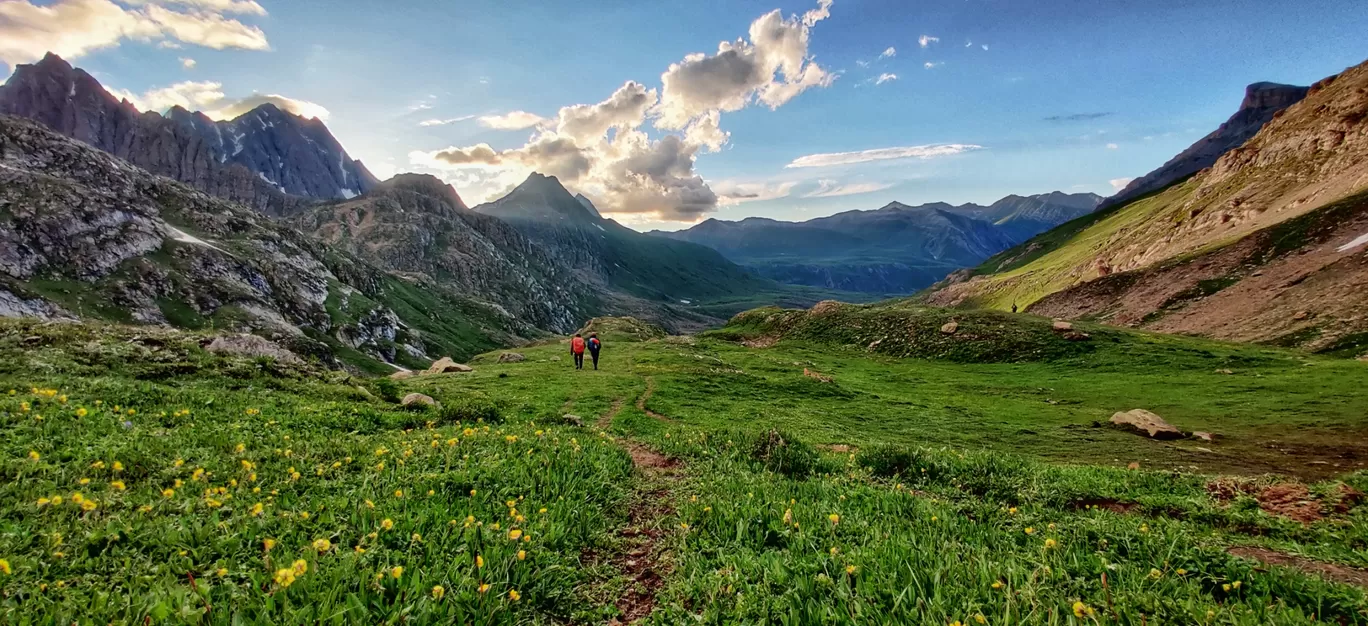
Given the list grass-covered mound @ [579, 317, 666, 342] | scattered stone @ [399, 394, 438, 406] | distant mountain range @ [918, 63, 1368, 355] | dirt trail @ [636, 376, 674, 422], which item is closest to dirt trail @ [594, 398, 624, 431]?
dirt trail @ [636, 376, 674, 422]

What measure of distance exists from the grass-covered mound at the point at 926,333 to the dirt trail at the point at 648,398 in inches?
1237

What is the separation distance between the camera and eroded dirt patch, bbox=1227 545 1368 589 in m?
6.51

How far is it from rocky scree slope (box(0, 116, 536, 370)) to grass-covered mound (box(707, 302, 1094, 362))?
245 ft

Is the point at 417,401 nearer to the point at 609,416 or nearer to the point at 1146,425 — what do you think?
the point at 609,416

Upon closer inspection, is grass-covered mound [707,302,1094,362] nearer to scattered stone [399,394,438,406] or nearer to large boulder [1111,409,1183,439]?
large boulder [1111,409,1183,439]

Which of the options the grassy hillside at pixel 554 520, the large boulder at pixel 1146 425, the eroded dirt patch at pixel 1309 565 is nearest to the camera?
the grassy hillside at pixel 554 520

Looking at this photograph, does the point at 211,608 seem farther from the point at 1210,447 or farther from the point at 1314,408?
the point at 1314,408

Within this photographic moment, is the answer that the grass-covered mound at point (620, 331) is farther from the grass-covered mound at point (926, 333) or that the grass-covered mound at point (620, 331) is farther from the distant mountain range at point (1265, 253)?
the distant mountain range at point (1265, 253)

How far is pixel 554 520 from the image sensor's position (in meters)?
7.58

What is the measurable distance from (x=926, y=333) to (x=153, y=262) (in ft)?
606

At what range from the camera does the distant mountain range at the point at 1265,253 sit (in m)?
46.7

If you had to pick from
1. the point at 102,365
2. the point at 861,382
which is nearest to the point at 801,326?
the point at 861,382

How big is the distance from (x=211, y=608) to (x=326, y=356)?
9482cm

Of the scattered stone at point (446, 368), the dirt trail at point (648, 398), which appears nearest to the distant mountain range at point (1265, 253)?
the dirt trail at point (648, 398)
